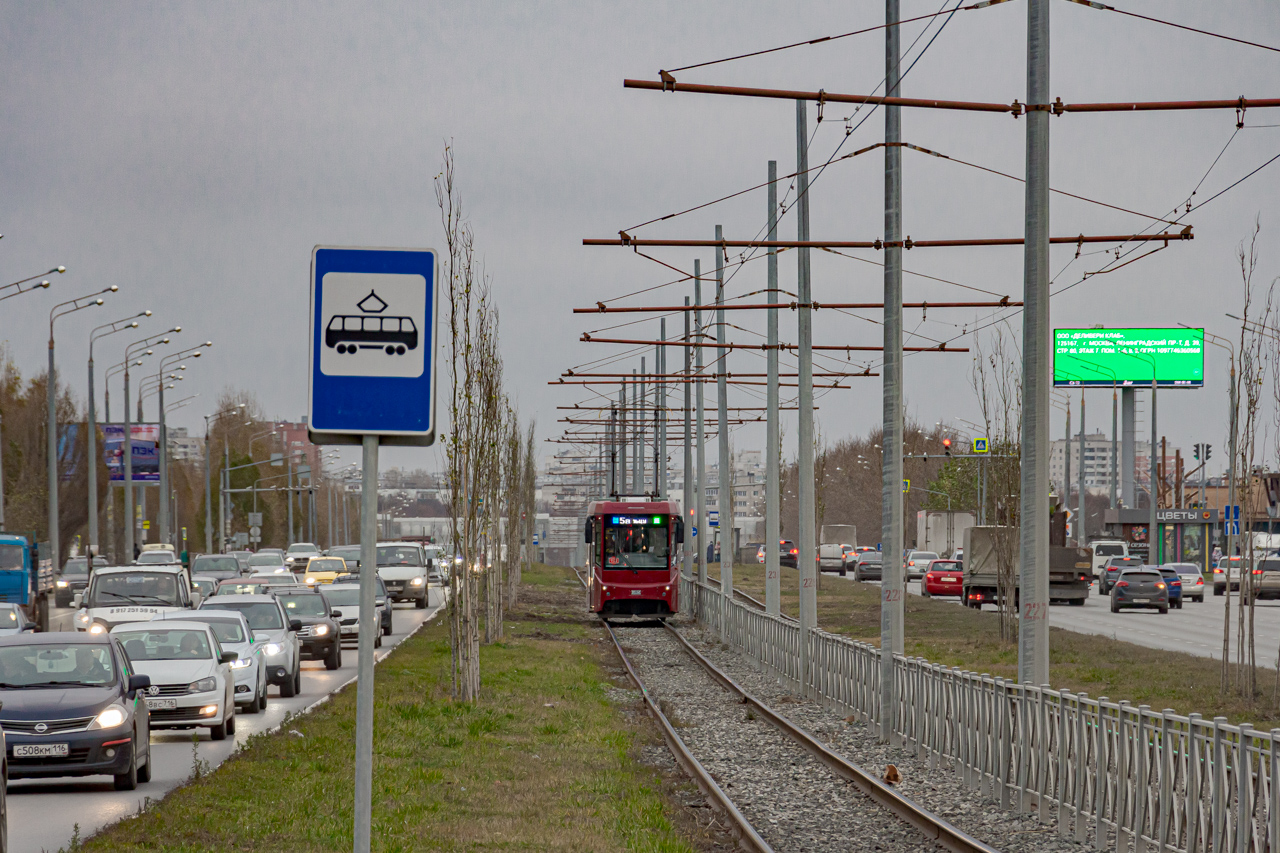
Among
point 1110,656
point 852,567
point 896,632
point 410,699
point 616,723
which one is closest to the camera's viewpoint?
point 896,632

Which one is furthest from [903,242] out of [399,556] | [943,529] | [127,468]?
[943,529]

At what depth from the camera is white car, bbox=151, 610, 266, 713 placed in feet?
78.9

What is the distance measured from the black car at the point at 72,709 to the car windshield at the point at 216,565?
146ft

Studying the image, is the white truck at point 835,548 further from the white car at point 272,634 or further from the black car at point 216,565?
the white car at point 272,634

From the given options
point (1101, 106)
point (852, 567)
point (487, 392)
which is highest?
point (1101, 106)

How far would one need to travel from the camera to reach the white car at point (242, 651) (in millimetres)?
24062

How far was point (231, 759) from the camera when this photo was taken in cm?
1712

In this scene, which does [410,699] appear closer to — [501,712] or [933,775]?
[501,712]

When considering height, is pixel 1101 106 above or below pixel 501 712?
above

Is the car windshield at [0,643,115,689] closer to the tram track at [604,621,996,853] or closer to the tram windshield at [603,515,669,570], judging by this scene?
the tram track at [604,621,996,853]

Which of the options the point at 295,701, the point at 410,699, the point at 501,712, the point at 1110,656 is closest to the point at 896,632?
the point at 501,712

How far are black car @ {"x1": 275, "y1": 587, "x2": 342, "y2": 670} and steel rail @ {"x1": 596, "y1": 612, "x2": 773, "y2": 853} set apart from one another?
9904 mm

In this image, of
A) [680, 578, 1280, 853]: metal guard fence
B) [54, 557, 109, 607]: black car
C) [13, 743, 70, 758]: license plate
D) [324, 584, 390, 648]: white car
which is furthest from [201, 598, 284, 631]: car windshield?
[54, 557, 109, 607]: black car

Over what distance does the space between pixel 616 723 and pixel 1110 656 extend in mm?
13382
